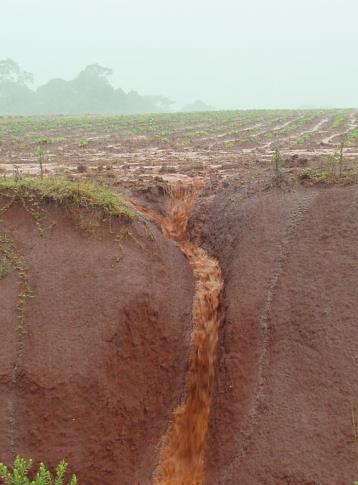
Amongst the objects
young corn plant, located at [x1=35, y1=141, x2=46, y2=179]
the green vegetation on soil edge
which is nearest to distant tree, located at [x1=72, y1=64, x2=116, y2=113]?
young corn plant, located at [x1=35, y1=141, x2=46, y2=179]

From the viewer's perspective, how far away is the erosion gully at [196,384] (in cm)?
654

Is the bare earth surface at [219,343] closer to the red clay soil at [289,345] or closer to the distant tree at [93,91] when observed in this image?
the red clay soil at [289,345]

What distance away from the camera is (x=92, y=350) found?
6410 millimetres

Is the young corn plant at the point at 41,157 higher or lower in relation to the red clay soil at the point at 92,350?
higher

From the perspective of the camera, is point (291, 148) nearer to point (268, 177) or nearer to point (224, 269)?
point (268, 177)

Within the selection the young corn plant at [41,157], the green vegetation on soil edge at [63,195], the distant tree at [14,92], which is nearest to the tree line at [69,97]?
the distant tree at [14,92]

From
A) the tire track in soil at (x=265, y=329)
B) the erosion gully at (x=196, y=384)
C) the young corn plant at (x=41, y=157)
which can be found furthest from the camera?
the young corn plant at (x=41, y=157)

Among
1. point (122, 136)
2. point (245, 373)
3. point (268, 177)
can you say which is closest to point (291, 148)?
point (268, 177)

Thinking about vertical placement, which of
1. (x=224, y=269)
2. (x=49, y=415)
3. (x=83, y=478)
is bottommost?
(x=83, y=478)

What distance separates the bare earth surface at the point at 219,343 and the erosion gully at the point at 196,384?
0.14 m

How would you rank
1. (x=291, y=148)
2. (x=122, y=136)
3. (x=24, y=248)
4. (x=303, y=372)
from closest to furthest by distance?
1. (x=303, y=372)
2. (x=24, y=248)
3. (x=291, y=148)
4. (x=122, y=136)

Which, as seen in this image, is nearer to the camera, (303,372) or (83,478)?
(83,478)

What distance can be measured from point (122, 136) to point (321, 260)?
599 inches

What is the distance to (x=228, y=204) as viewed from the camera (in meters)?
9.02
